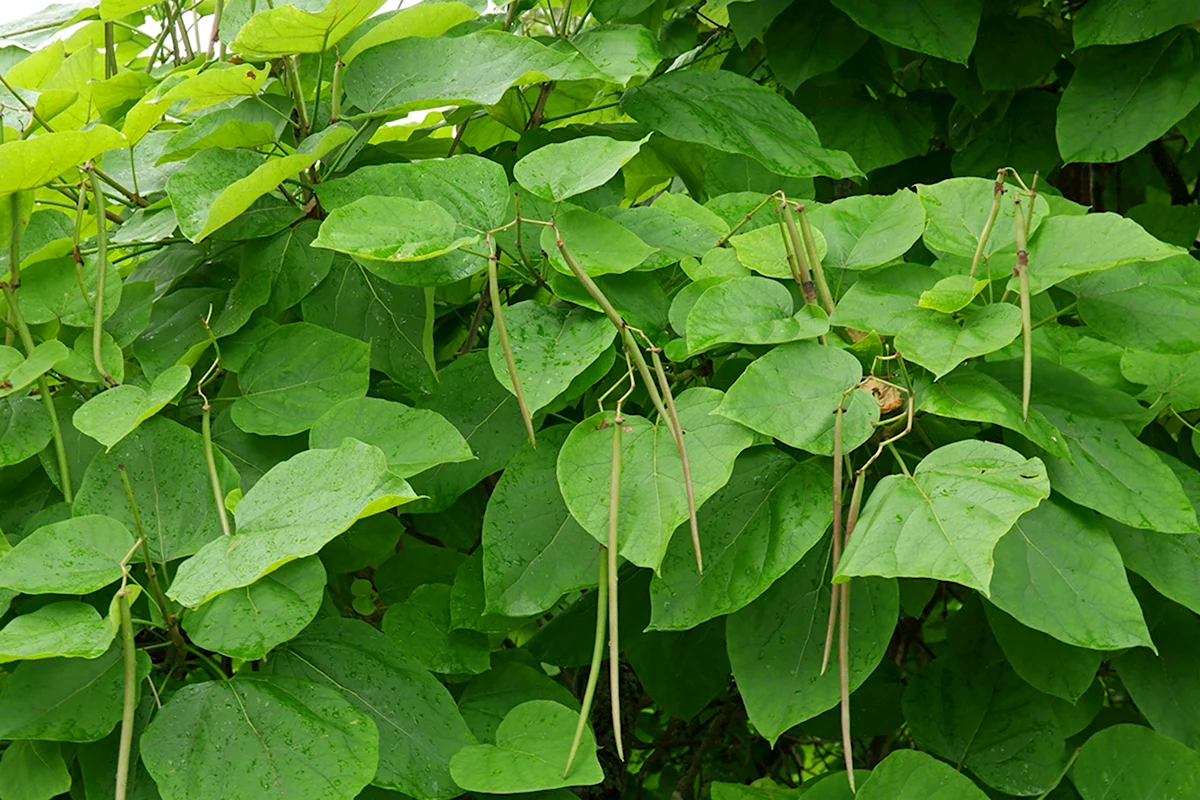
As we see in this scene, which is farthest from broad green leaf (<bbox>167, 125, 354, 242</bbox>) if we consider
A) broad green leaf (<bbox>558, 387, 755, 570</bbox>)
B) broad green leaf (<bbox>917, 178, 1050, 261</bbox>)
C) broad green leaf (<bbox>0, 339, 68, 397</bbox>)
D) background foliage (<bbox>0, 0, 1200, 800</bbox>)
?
broad green leaf (<bbox>917, 178, 1050, 261</bbox>)

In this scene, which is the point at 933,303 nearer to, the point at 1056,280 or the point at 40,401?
the point at 1056,280

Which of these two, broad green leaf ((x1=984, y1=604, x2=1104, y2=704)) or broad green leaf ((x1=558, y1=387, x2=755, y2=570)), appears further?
broad green leaf ((x1=984, y1=604, x2=1104, y2=704))

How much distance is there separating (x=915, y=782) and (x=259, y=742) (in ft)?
1.10

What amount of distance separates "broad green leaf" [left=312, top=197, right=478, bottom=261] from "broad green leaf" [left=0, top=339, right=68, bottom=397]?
0.18 meters

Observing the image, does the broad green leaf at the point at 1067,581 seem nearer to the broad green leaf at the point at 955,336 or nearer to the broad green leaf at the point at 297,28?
the broad green leaf at the point at 955,336

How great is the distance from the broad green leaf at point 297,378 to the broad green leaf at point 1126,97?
57 cm

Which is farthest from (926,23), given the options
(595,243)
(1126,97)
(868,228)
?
(595,243)

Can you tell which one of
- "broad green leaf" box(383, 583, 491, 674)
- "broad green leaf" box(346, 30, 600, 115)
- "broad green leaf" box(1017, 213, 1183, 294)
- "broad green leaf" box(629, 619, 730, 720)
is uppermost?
"broad green leaf" box(346, 30, 600, 115)

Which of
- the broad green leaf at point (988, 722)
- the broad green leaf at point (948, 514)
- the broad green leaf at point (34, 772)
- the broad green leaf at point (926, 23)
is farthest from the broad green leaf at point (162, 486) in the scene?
the broad green leaf at point (926, 23)

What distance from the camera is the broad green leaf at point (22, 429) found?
0.62m

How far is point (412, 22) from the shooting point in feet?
2.28

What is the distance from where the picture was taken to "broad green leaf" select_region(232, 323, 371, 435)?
0.64 metres

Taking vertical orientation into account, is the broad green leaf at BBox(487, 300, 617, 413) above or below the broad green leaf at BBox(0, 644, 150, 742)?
above

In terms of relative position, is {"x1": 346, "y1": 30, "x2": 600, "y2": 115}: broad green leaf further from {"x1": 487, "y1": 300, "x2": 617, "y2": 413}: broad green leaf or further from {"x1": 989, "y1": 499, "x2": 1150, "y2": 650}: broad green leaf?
{"x1": 989, "y1": 499, "x2": 1150, "y2": 650}: broad green leaf
